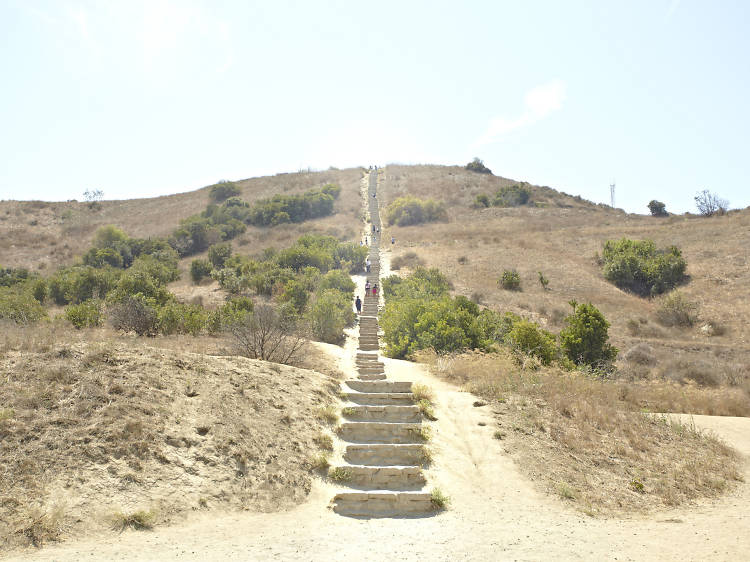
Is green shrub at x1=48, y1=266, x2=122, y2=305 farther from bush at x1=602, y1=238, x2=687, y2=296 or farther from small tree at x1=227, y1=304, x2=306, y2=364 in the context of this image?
bush at x1=602, y1=238, x2=687, y2=296

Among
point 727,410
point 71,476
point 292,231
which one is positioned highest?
point 292,231

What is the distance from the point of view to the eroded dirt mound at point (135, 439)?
6891 mm

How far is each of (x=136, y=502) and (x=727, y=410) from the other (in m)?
16.7

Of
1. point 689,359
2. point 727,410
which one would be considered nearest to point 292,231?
point 689,359

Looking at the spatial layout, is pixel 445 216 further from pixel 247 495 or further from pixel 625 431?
pixel 247 495

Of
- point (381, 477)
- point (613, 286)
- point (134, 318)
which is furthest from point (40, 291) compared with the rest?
point (613, 286)

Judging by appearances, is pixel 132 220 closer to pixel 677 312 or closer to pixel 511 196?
pixel 511 196

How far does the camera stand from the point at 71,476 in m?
7.20

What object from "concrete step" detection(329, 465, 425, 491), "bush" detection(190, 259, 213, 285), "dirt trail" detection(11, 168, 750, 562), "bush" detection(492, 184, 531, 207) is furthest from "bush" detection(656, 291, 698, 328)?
"bush" detection(492, 184, 531, 207)

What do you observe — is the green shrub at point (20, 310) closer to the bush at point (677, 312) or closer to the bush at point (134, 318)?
the bush at point (134, 318)

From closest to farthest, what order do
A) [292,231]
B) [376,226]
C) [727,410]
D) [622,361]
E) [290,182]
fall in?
[727,410] → [622,361] → [292,231] → [376,226] → [290,182]

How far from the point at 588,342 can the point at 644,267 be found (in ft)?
74.8

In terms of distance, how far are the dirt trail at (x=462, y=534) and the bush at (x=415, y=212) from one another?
50607mm

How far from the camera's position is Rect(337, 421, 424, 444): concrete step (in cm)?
1090
